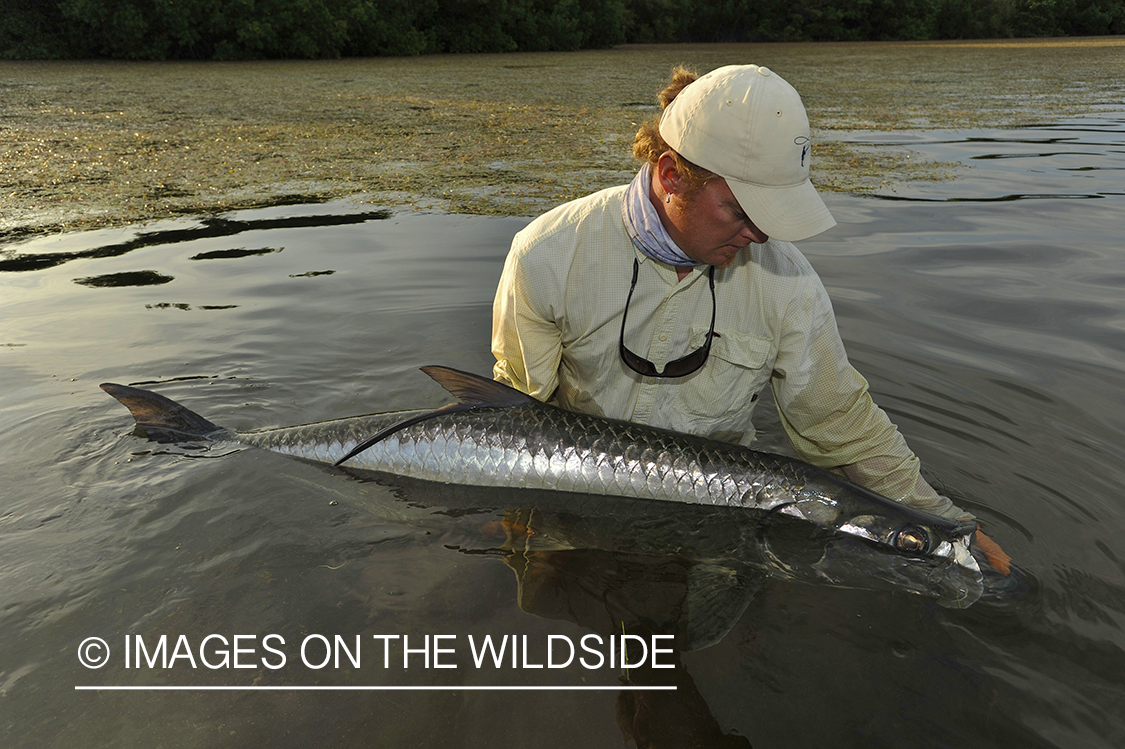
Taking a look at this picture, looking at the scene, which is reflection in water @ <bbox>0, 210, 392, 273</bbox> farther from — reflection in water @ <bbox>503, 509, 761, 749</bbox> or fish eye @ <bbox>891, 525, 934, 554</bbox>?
fish eye @ <bbox>891, 525, 934, 554</bbox>

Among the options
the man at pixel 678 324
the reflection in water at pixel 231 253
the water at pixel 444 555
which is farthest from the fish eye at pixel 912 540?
→ the reflection in water at pixel 231 253

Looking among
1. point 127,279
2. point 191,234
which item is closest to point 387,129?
point 191,234

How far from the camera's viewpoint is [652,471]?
11.5ft

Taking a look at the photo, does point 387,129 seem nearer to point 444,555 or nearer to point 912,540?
point 444,555

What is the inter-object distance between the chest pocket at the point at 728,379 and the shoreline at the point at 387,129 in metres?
5.74

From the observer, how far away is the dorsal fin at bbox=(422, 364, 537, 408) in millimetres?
3416

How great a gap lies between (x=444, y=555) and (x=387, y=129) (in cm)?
1326

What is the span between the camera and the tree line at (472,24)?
3441 cm

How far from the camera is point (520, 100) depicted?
66.4ft

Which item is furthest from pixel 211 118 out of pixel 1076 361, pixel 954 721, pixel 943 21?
pixel 943 21

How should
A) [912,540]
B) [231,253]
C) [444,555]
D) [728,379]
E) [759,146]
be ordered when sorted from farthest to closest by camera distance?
1. [231,253]
2. [728,379]
3. [444,555]
4. [912,540]
5. [759,146]

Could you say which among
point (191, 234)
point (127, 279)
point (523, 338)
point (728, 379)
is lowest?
point (127, 279)

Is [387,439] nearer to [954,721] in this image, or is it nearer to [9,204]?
[954,721]

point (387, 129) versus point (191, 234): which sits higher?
point (387, 129)
